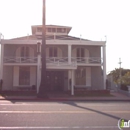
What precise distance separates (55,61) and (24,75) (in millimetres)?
3984

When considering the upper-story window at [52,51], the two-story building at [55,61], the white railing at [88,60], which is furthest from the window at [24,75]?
the white railing at [88,60]

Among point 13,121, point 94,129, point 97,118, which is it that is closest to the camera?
point 94,129

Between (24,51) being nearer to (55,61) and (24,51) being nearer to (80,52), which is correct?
(55,61)

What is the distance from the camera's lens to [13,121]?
9859 millimetres

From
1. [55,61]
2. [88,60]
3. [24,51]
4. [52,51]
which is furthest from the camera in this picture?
[52,51]

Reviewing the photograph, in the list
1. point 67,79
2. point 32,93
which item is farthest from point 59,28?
point 32,93

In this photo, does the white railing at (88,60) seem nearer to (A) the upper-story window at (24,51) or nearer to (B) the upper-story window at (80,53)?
(B) the upper-story window at (80,53)

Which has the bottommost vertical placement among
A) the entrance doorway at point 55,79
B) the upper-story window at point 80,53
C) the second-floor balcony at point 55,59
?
the entrance doorway at point 55,79

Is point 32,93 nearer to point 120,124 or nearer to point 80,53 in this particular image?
point 80,53

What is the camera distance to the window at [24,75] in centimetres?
3152

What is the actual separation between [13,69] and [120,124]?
930 inches

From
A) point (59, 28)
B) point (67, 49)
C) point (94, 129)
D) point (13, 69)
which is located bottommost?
point (94, 129)

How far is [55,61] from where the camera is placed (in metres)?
30.9

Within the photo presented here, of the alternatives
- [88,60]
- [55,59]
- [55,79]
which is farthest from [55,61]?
[88,60]
